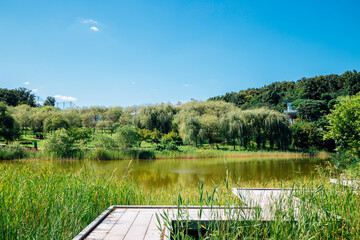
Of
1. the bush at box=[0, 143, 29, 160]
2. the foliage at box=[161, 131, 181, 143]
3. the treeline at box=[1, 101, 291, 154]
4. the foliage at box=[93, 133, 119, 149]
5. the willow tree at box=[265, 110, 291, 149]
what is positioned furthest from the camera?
the willow tree at box=[265, 110, 291, 149]

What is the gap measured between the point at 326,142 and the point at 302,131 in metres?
2.51

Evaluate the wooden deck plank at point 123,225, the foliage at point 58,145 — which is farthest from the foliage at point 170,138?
the wooden deck plank at point 123,225

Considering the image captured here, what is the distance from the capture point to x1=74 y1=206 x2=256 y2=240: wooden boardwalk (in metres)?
2.07

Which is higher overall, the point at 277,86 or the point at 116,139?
the point at 277,86

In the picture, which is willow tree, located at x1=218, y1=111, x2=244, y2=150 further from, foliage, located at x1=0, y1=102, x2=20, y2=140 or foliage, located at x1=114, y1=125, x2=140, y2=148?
foliage, located at x1=0, y1=102, x2=20, y2=140

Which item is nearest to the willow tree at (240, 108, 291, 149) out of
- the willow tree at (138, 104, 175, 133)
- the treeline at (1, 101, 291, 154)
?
the treeline at (1, 101, 291, 154)

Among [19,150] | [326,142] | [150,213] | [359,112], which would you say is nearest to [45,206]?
[150,213]

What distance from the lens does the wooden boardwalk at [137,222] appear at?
2.07 m

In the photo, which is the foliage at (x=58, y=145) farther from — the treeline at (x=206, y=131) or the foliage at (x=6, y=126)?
the foliage at (x=6, y=126)

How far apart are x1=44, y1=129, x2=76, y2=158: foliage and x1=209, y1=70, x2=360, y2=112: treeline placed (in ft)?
87.9

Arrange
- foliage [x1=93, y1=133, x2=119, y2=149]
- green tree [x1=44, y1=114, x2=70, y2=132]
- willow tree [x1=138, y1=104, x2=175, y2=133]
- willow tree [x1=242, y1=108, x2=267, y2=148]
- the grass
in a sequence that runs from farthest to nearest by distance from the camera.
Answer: willow tree [x1=138, y1=104, x2=175, y2=133] < green tree [x1=44, y1=114, x2=70, y2=132] < willow tree [x1=242, y1=108, x2=267, y2=148] < foliage [x1=93, y1=133, x2=119, y2=149] < the grass

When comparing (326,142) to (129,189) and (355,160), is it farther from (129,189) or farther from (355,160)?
(129,189)

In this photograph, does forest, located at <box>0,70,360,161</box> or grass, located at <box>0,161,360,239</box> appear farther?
forest, located at <box>0,70,360,161</box>

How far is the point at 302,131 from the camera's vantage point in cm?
2005
